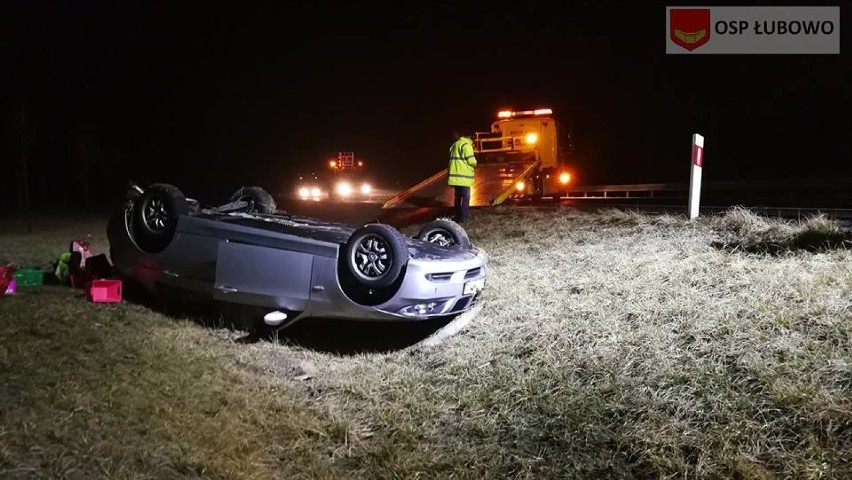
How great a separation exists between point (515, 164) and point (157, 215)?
11.3 m

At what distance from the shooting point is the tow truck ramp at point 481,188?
45.7 ft

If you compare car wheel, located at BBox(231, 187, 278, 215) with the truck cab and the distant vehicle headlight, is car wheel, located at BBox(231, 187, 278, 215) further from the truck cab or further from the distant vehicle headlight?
the distant vehicle headlight

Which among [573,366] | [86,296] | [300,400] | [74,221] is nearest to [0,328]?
[86,296]

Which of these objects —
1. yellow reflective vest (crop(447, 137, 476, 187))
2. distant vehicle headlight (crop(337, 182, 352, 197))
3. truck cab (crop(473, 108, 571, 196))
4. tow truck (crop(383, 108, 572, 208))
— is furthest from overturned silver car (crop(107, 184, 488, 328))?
distant vehicle headlight (crop(337, 182, 352, 197))

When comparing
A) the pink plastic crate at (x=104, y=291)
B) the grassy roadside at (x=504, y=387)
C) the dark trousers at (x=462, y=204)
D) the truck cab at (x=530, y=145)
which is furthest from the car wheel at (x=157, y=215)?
the truck cab at (x=530, y=145)

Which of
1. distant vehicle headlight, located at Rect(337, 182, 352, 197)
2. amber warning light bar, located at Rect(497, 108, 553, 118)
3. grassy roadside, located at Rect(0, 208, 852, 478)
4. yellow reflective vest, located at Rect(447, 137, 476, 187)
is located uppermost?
amber warning light bar, located at Rect(497, 108, 553, 118)

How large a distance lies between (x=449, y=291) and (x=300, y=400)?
155 cm

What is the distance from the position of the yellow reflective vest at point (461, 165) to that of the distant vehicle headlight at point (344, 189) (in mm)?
10764

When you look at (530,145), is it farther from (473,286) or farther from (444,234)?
(473,286)

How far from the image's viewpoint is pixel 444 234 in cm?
641

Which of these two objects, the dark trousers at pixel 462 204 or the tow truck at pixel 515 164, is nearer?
the dark trousers at pixel 462 204

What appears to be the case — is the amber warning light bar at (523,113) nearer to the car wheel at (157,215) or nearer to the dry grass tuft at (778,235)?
the dry grass tuft at (778,235)

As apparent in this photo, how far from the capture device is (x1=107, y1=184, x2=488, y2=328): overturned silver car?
5074 mm

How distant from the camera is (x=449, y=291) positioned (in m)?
5.30
